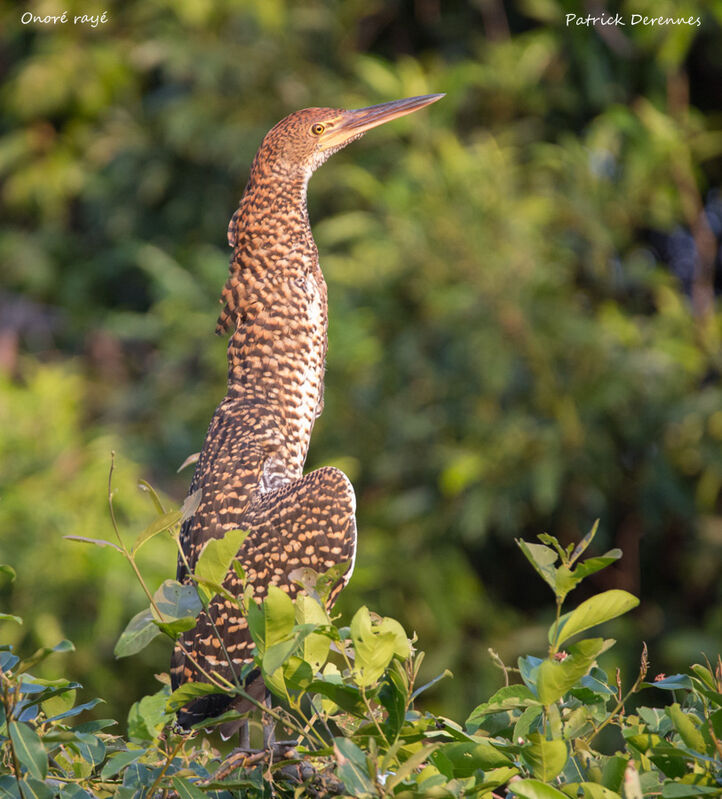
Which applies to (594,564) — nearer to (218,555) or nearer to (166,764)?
(218,555)

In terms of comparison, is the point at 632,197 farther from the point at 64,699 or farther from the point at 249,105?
the point at 64,699

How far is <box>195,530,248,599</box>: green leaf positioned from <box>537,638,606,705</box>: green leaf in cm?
35

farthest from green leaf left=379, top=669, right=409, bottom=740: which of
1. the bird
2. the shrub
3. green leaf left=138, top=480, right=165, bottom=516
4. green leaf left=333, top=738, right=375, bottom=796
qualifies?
the bird

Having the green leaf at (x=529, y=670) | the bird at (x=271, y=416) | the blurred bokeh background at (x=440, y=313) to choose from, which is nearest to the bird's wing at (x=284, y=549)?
the bird at (x=271, y=416)

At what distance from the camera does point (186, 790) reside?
126 cm

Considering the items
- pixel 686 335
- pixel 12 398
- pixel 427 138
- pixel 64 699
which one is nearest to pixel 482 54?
pixel 427 138

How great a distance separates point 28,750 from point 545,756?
55 cm

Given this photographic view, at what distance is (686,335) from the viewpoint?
5.48m

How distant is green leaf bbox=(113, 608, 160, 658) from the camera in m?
1.25

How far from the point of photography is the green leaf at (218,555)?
1.24 m

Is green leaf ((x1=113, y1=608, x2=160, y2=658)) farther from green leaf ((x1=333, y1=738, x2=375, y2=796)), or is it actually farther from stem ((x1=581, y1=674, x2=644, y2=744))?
stem ((x1=581, y1=674, x2=644, y2=744))

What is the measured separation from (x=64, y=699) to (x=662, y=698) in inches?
135

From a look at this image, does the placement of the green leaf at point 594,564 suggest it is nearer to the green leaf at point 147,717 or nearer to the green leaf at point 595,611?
the green leaf at point 595,611

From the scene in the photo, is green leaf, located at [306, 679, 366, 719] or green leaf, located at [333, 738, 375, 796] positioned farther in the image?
green leaf, located at [306, 679, 366, 719]
